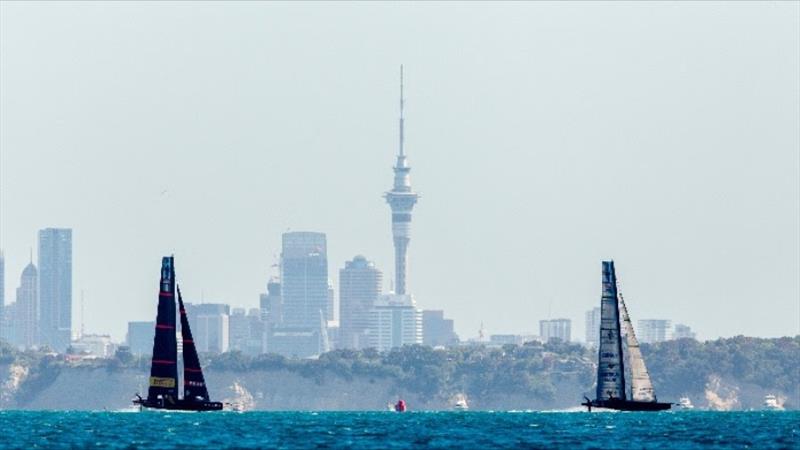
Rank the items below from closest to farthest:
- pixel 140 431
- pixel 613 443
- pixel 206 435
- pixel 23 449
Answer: pixel 23 449, pixel 613 443, pixel 206 435, pixel 140 431

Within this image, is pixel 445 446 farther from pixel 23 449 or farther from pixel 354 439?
pixel 23 449

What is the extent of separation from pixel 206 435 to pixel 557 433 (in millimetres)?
24815

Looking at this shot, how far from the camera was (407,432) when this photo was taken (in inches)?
7141

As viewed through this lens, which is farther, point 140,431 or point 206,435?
point 140,431

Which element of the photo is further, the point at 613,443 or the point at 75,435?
the point at 75,435

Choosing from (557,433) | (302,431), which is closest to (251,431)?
(302,431)

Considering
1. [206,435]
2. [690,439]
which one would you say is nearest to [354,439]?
[206,435]

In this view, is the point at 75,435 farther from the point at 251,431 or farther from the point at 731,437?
the point at 731,437

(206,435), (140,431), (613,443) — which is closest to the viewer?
(613,443)

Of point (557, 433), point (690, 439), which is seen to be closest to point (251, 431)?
point (557, 433)

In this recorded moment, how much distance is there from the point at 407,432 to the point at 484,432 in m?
5.34

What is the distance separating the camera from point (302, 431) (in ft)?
603

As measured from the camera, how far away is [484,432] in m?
182

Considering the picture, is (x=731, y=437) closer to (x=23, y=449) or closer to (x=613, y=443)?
(x=613, y=443)
